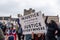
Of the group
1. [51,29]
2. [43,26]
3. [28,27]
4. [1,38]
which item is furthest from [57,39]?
[1,38]

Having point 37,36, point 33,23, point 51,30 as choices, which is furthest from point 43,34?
point 51,30

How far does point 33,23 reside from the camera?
11.9 metres

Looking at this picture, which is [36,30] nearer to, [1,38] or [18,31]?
[18,31]

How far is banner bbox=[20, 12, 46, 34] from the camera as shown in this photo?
36.1 ft

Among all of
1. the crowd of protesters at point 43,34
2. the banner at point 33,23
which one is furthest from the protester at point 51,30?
the banner at point 33,23

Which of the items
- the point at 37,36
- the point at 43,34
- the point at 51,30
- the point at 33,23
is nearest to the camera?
the point at 51,30

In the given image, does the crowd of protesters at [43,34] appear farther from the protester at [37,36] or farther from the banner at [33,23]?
the banner at [33,23]

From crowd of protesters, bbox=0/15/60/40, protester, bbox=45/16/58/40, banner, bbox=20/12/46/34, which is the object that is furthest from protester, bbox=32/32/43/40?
protester, bbox=45/16/58/40

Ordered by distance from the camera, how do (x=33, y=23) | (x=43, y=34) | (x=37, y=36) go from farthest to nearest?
(x=33, y=23) < (x=37, y=36) < (x=43, y=34)

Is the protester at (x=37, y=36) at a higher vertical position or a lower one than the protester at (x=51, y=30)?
lower

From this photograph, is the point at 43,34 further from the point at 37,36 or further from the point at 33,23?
the point at 33,23

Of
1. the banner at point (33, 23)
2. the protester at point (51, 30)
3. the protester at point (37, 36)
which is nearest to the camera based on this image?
the protester at point (51, 30)

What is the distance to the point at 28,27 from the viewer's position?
12.4 metres

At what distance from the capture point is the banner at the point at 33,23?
11.0 meters
